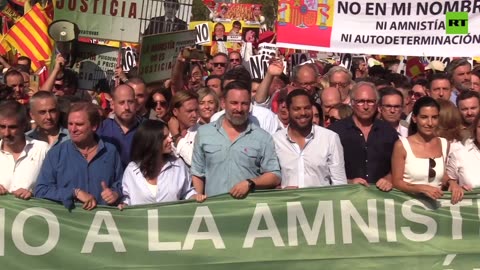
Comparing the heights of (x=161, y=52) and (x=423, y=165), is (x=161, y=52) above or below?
above

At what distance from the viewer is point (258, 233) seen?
7.71 metres

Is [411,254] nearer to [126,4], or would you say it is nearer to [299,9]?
[126,4]

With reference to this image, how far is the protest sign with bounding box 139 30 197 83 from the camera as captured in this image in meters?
10.3

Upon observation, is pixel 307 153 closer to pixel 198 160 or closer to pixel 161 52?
pixel 198 160

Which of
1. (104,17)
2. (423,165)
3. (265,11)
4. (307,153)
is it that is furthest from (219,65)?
(265,11)

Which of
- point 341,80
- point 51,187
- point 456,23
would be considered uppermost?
point 456,23

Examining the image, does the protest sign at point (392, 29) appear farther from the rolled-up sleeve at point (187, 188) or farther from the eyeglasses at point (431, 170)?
the rolled-up sleeve at point (187, 188)

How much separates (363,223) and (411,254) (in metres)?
→ 0.41

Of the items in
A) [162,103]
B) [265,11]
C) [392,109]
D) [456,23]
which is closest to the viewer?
[392,109]

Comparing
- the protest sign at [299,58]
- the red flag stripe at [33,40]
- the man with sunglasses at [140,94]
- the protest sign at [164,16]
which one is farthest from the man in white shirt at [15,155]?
the protest sign at [299,58]

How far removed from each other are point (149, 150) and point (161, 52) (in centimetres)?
294

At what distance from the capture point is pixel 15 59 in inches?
579

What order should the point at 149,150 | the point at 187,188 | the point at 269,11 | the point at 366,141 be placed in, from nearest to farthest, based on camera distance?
the point at 149,150 < the point at 187,188 < the point at 366,141 < the point at 269,11

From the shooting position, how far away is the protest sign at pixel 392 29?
11.9m
